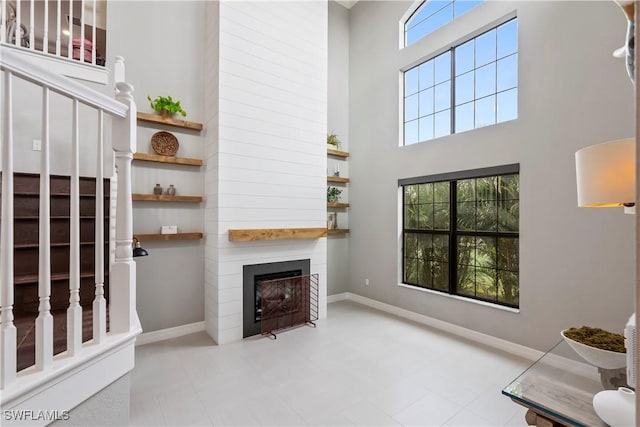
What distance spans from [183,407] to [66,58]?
3.45 metres

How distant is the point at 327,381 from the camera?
256cm

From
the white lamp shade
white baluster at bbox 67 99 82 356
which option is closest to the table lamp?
the white lamp shade

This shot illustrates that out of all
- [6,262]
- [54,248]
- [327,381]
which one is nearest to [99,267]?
[6,262]

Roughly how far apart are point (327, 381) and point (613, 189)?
2.36m

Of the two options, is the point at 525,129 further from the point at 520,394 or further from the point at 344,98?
the point at 344,98

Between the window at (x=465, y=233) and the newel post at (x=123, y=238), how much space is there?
136 inches

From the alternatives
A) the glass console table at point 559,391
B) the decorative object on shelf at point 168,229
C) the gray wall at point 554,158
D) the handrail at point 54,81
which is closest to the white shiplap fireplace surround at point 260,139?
the decorative object on shelf at point 168,229

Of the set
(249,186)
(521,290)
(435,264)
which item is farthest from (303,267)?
(521,290)

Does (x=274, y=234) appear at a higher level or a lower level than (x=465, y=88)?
lower

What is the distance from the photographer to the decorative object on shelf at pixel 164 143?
3.42 metres

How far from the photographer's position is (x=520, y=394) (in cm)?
157

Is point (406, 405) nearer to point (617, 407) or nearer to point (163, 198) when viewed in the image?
point (617, 407)

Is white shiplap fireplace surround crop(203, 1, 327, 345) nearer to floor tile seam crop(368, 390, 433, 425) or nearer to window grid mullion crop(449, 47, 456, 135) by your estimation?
window grid mullion crop(449, 47, 456, 135)

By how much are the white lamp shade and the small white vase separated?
2.88 feet
